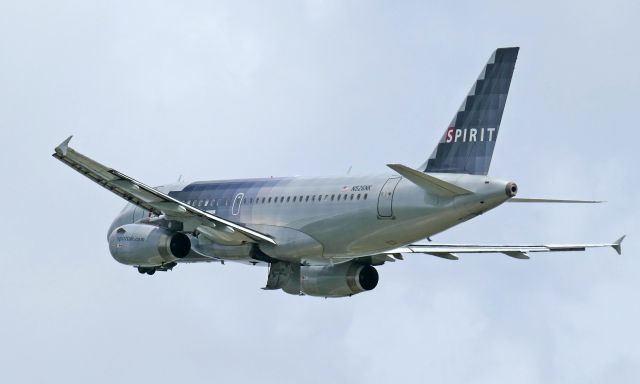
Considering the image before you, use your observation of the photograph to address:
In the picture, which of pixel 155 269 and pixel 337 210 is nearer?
pixel 337 210

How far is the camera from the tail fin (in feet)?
233

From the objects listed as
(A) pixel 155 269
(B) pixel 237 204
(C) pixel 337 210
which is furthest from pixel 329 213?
(A) pixel 155 269

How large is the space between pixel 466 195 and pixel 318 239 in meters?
8.25

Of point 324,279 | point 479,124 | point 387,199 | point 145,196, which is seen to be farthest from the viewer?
point 324,279

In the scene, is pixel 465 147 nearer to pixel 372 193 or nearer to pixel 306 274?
pixel 372 193

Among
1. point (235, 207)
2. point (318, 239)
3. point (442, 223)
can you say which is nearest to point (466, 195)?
point (442, 223)

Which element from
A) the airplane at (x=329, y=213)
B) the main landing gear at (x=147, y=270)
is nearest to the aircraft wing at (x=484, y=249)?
the airplane at (x=329, y=213)

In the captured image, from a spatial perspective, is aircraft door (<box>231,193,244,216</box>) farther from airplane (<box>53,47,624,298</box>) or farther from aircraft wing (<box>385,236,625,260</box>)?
aircraft wing (<box>385,236,625,260</box>)

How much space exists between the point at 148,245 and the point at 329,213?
8324 millimetres

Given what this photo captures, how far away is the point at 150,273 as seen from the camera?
83.1m


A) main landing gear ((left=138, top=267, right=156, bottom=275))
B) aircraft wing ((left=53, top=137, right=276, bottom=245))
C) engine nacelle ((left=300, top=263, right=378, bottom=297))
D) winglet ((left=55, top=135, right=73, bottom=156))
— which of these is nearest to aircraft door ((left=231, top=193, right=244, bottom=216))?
aircraft wing ((left=53, top=137, right=276, bottom=245))

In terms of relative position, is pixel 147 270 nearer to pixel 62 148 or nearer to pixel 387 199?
pixel 62 148

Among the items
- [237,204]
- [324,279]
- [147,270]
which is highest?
[237,204]

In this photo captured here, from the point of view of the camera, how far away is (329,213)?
246ft
